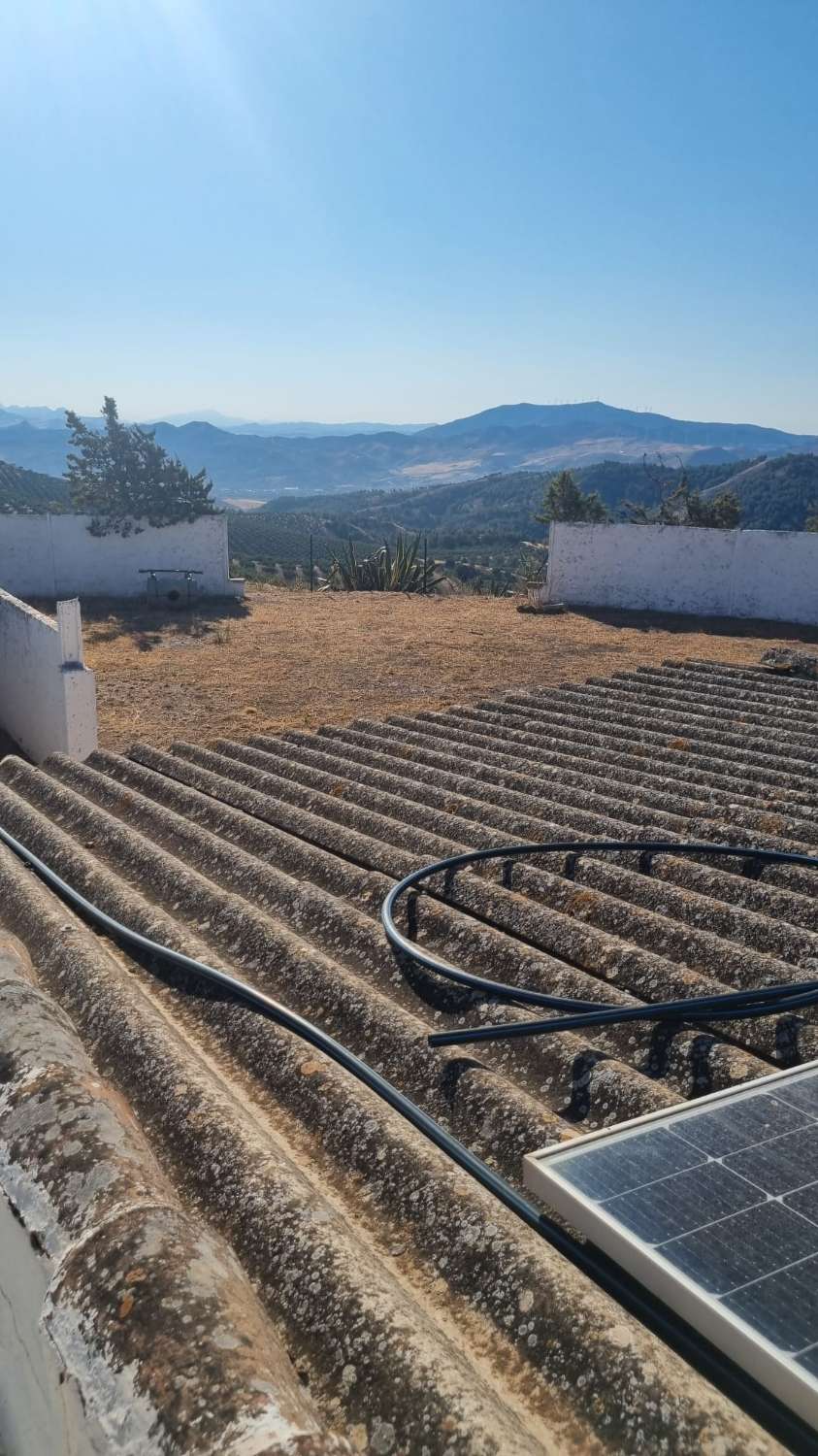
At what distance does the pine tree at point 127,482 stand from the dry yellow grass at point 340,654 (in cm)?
263

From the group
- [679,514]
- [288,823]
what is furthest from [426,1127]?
[679,514]

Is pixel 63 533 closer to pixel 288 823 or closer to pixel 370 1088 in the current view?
pixel 288 823

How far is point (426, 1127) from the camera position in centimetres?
265

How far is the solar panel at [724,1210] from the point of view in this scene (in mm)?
1771

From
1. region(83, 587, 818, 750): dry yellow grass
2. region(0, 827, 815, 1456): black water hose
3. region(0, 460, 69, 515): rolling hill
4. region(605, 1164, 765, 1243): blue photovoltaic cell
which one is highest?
region(0, 460, 69, 515): rolling hill

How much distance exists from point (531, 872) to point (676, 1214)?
8.26 feet

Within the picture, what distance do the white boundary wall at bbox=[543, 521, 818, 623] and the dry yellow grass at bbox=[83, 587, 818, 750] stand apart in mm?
652

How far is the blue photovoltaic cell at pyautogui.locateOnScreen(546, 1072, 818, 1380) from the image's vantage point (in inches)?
72.3

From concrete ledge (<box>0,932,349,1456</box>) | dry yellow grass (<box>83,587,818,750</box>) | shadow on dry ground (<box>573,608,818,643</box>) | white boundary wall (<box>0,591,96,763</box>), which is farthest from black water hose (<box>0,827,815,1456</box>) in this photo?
shadow on dry ground (<box>573,608,818,643</box>)

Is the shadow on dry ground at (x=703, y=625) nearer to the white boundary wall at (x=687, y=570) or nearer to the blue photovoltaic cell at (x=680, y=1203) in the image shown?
the white boundary wall at (x=687, y=570)

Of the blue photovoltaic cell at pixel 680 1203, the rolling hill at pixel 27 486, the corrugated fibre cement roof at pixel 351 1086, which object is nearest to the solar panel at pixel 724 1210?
the blue photovoltaic cell at pixel 680 1203

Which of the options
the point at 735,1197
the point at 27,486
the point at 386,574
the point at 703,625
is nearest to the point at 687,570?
the point at 703,625

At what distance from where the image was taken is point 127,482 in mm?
29297

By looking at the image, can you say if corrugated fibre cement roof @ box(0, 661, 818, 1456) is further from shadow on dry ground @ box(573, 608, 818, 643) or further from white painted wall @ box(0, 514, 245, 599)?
white painted wall @ box(0, 514, 245, 599)
